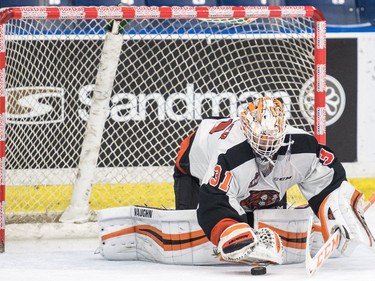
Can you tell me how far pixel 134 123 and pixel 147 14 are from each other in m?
1.12

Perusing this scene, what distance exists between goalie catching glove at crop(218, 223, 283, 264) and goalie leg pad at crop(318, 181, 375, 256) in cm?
29

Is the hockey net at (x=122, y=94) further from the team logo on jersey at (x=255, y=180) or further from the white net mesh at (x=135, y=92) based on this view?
the team logo on jersey at (x=255, y=180)

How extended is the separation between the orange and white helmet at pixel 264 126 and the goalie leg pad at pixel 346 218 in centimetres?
32

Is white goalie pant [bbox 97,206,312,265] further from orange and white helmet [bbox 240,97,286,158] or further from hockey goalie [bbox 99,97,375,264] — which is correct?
orange and white helmet [bbox 240,97,286,158]

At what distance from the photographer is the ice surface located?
3.87m

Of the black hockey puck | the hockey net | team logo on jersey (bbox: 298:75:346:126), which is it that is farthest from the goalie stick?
team logo on jersey (bbox: 298:75:346:126)

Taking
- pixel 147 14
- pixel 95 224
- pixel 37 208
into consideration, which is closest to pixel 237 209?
pixel 147 14

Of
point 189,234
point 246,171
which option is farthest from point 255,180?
point 189,234

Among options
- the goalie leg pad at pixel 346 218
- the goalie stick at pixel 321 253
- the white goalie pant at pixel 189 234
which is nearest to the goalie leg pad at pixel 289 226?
the white goalie pant at pixel 189 234

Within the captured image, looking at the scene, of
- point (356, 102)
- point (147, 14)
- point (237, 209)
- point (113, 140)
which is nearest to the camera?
point (237, 209)

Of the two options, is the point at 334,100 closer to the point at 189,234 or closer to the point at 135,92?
the point at 135,92

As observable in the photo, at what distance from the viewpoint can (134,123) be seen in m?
6.27

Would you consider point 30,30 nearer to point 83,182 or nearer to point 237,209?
point 83,182

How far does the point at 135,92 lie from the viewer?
630 centimetres
